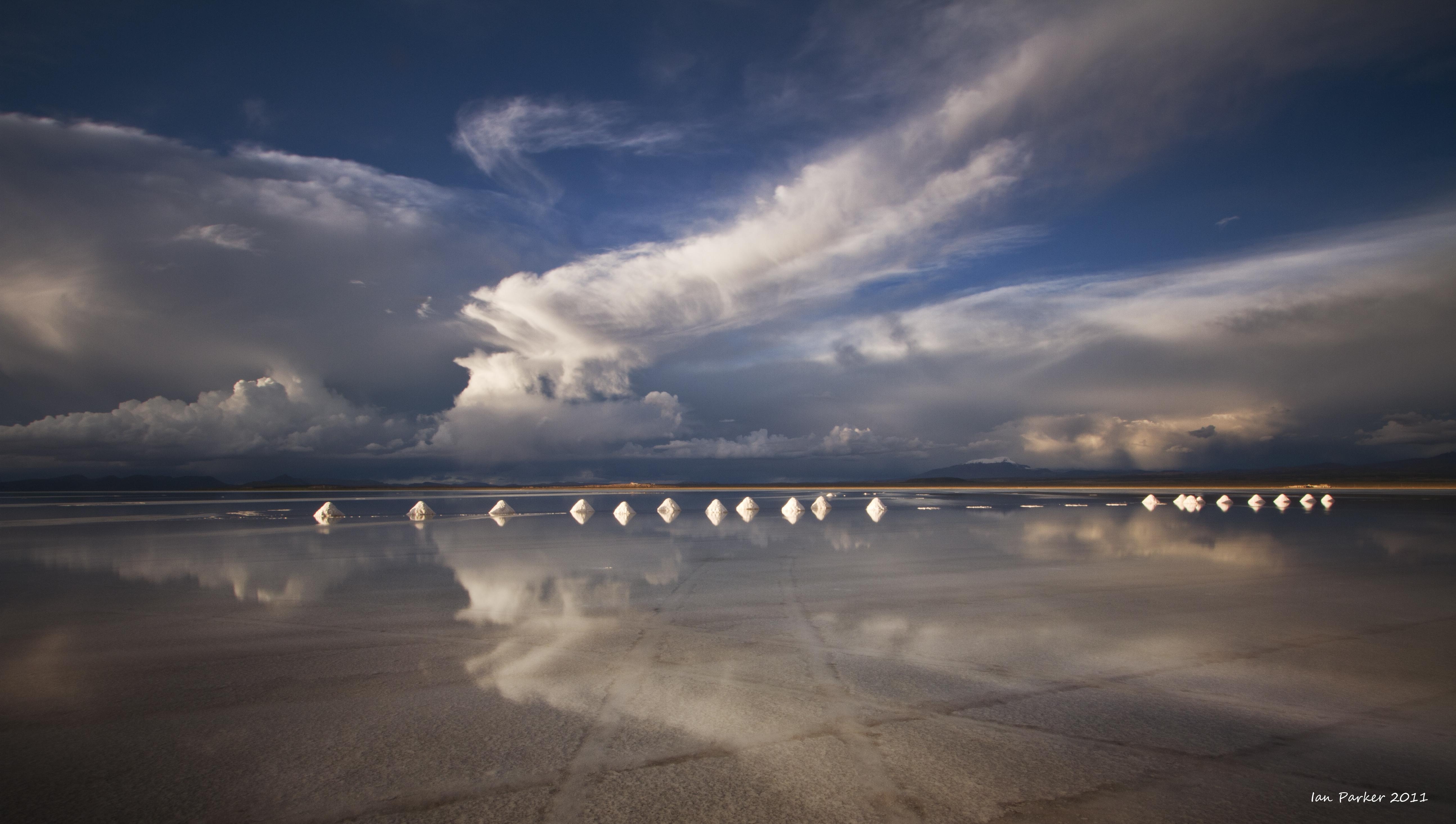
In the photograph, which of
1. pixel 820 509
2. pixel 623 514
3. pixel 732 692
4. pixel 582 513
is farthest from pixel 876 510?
pixel 732 692

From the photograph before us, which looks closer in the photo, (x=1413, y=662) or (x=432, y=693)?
(x=432, y=693)

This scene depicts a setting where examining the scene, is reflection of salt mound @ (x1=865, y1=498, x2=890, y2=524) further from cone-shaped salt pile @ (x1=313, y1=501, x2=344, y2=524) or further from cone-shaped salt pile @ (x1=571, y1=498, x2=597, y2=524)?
cone-shaped salt pile @ (x1=313, y1=501, x2=344, y2=524)

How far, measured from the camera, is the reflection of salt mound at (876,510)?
113 feet

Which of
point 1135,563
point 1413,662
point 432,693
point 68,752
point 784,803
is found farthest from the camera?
point 1135,563

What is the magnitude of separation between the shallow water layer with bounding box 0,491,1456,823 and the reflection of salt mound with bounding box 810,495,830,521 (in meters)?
19.2

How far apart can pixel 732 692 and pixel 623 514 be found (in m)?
31.0

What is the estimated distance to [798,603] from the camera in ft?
35.9

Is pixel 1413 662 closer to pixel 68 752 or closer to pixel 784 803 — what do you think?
pixel 784 803

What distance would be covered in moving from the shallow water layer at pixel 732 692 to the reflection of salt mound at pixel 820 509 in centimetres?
1920

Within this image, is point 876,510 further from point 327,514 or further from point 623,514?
point 327,514

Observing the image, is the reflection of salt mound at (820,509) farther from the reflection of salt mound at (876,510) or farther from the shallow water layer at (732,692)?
the shallow water layer at (732,692)

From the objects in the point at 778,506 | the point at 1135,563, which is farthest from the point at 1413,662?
the point at 778,506

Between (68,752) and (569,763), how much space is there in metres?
3.78

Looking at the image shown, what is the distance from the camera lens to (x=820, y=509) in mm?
39625
